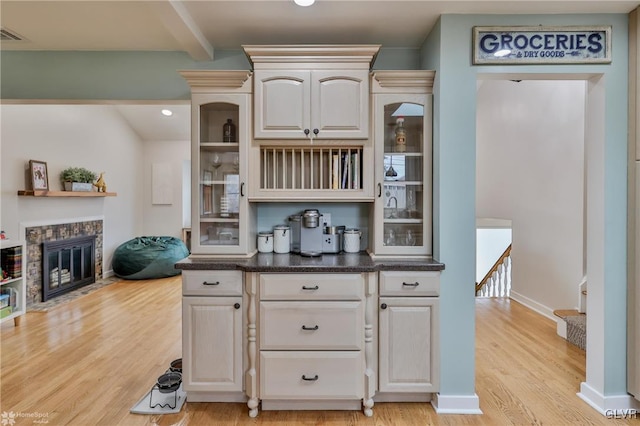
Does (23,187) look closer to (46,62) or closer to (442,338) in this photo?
(46,62)

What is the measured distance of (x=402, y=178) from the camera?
2.46m

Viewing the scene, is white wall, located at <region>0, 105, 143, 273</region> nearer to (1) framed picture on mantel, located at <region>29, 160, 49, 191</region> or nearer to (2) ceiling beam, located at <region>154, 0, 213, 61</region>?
(1) framed picture on mantel, located at <region>29, 160, 49, 191</region>

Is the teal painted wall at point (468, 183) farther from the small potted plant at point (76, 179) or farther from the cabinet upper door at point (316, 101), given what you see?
the small potted plant at point (76, 179)

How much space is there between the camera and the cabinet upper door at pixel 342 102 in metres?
2.35

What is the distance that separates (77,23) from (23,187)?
2900 mm

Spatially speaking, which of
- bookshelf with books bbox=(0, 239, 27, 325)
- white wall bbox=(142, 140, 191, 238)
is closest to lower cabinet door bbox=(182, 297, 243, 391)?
bookshelf with books bbox=(0, 239, 27, 325)

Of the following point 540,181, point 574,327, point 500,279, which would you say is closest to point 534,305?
point 500,279

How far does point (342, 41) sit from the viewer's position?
2.62 m

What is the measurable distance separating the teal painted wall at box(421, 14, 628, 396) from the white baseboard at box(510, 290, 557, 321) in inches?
71.4

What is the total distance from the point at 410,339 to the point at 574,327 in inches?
78.7

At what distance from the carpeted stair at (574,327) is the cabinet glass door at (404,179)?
74.8 inches

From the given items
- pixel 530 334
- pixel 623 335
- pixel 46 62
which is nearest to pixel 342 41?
pixel 46 62

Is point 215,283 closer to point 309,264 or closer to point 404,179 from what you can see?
point 309,264

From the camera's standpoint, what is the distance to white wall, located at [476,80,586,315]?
3.74 meters
